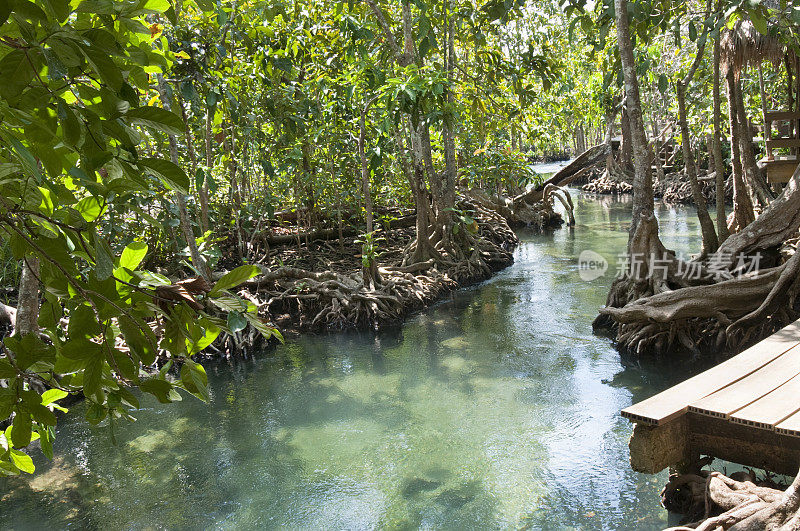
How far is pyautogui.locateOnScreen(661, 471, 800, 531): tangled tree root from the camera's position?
104 inches

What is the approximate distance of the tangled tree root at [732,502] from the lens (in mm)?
2629

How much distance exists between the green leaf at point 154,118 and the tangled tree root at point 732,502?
2.66 meters

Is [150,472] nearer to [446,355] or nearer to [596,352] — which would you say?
[446,355]

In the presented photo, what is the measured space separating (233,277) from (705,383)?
317 cm

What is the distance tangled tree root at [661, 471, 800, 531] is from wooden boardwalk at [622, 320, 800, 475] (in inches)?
5.9

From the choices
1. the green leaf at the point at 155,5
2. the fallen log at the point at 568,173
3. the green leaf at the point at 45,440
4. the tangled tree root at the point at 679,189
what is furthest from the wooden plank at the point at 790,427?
the tangled tree root at the point at 679,189

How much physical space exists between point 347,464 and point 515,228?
37.7 feet

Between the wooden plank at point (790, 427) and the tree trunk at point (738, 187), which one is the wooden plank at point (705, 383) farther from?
the tree trunk at point (738, 187)

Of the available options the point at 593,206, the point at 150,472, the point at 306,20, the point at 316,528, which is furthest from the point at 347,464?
the point at 593,206

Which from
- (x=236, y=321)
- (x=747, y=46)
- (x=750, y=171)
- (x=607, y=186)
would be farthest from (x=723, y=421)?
(x=607, y=186)

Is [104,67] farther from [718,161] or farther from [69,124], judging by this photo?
[718,161]

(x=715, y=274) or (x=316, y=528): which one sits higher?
(x=715, y=274)

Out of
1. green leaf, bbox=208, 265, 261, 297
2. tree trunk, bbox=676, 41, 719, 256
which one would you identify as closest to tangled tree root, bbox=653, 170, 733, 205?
tree trunk, bbox=676, 41, 719, 256

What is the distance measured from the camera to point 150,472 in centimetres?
481
